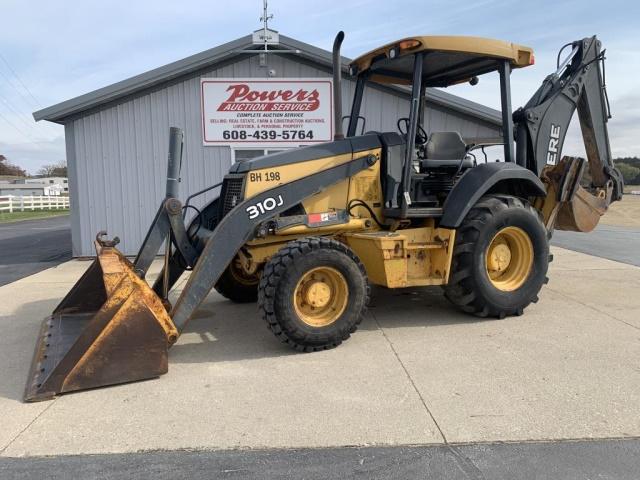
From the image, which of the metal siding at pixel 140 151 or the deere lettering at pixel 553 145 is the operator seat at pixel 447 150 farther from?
the metal siding at pixel 140 151

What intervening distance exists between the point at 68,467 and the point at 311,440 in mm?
1355

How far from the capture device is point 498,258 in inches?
217

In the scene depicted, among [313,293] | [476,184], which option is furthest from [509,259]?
[313,293]

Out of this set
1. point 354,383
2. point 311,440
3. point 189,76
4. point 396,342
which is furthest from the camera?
point 189,76

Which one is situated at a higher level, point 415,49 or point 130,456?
point 415,49

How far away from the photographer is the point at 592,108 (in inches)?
248

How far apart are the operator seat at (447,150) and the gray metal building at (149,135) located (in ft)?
15.2

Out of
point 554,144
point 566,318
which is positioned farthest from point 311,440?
point 554,144

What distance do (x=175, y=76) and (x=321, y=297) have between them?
6.98 m

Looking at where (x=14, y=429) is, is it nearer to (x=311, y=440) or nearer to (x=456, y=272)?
(x=311, y=440)

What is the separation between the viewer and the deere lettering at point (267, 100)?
1004 centimetres

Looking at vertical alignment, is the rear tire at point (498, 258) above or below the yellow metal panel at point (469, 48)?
below

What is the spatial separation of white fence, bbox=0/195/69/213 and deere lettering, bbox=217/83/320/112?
96.1 ft

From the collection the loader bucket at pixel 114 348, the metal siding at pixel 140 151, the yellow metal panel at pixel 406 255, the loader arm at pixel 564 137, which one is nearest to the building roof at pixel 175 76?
the metal siding at pixel 140 151
